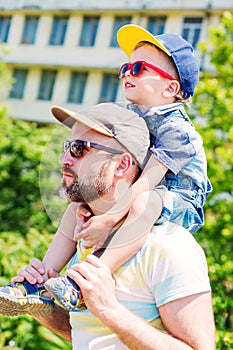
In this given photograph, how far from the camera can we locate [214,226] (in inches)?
317

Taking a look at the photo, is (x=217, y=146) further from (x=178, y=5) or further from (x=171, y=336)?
(x=178, y=5)

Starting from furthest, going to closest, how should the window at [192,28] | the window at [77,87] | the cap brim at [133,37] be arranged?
the window at [77,87], the window at [192,28], the cap brim at [133,37]

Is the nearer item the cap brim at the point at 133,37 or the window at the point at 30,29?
the cap brim at the point at 133,37

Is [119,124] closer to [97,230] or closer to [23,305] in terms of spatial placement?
[97,230]

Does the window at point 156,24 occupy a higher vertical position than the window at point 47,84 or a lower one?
higher

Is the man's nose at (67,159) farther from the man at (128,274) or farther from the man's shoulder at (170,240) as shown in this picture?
the man's shoulder at (170,240)

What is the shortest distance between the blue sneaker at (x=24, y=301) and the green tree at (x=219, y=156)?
4.26 metres

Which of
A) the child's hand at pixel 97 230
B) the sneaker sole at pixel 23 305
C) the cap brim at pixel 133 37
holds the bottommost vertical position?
the sneaker sole at pixel 23 305

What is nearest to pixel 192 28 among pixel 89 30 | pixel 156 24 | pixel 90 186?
pixel 156 24

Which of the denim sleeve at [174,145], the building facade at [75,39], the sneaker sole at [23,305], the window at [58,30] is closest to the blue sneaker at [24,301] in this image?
the sneaker sole at [23,305]

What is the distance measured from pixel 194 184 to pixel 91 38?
935 inches

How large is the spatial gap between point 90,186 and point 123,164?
12cm

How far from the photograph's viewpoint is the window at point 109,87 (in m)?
23.7

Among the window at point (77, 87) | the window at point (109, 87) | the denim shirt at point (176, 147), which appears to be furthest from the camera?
the window at point (77, 87)
